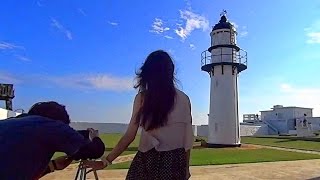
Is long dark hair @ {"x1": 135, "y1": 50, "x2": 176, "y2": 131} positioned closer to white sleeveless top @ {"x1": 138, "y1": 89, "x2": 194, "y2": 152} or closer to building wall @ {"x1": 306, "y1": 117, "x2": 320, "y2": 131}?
white sleeveless top @ {"x1": 138, "y1": 89, "x2": 194, "y2": 152}

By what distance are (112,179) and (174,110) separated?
7191 millimetres

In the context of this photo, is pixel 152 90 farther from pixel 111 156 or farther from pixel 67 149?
pixel 67 149

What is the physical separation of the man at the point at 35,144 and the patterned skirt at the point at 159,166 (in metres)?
0.64

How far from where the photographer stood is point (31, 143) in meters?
1.83

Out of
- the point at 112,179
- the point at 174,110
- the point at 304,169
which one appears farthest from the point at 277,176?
the point at 174,110

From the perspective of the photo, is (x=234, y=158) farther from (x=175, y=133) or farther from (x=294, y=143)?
(x=294, y=143)

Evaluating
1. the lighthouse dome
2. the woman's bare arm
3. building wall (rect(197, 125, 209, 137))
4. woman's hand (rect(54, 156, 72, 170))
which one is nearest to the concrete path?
the woman's bare arm

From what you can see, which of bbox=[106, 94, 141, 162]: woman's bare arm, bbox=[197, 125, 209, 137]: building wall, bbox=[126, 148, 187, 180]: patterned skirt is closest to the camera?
bbox=[126, 148, 187, 180]: patterned skirt

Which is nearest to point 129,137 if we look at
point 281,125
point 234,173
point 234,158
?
point 234,173

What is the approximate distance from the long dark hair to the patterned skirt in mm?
204

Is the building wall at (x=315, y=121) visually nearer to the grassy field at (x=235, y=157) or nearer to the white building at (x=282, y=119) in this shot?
the white building at (x=282, y=119)

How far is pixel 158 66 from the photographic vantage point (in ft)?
9.27

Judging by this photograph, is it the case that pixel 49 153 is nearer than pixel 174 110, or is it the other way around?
pixel 49 153

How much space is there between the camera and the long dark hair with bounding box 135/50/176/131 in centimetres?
274
